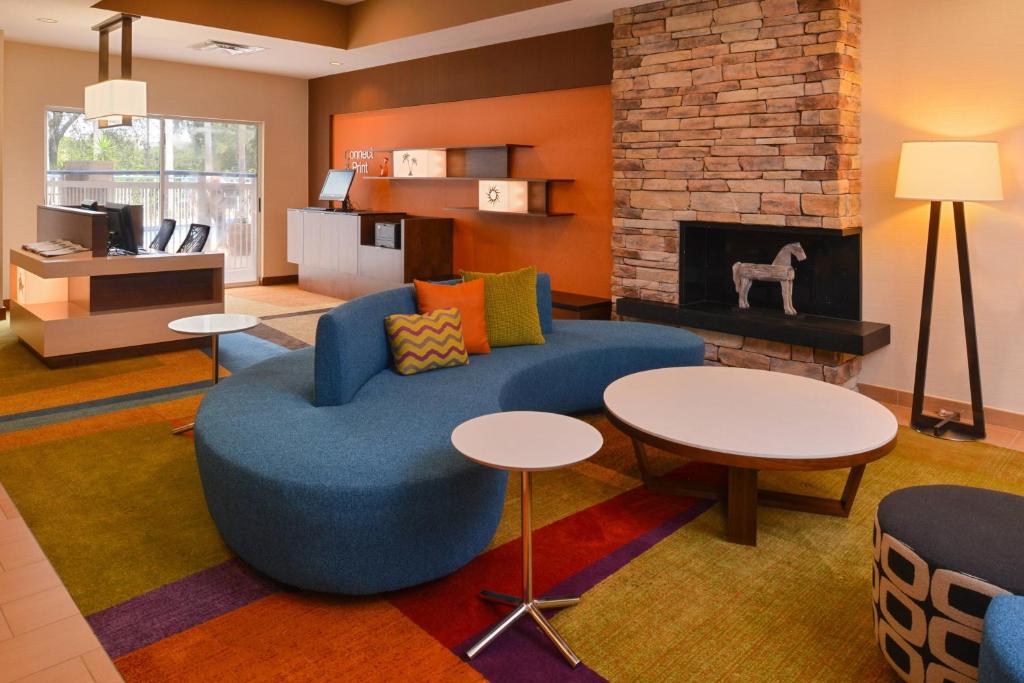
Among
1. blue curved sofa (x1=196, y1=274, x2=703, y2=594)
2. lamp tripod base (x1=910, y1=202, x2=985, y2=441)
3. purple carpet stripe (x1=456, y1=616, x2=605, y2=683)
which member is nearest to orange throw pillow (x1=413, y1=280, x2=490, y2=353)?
blue curved sofa (x1=196, y1=274, x2=703, y2=594)

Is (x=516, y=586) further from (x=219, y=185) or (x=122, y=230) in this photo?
(x=219, y=185)

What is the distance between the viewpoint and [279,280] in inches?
387

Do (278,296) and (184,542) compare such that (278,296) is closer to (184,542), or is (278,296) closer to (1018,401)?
(184,542)

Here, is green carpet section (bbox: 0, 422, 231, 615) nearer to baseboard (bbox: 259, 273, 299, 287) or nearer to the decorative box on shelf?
the decorative box on shelf

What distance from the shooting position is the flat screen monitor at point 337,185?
8617 mm

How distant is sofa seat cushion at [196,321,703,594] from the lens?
2.36m

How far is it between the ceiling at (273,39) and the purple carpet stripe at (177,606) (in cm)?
450

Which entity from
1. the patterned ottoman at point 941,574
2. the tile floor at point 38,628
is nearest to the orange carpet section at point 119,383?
the tile floor at point 38,628

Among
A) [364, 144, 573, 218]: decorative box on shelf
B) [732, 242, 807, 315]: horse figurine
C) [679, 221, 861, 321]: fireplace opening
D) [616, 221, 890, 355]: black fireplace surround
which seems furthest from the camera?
[364, 144, 573, 218]: decorative box on shelf

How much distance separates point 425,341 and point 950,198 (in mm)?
2928

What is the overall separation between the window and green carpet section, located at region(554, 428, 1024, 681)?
7719 mm

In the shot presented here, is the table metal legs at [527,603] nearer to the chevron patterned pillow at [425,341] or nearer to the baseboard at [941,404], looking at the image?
the chevron patterned pillow at [425,341]

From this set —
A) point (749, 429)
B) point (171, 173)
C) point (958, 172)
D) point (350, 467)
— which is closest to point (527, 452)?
point (350, 467)

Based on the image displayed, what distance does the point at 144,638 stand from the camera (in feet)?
7.37
